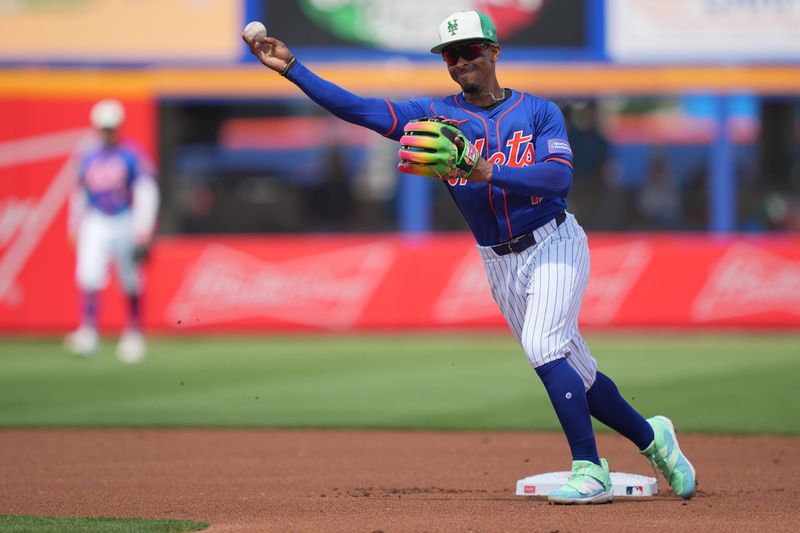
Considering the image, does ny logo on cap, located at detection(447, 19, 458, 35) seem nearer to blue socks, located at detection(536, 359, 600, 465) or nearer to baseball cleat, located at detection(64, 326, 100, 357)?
blue socks, located at detection(536, 359, 600, 465)

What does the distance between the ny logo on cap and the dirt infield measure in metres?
2.00

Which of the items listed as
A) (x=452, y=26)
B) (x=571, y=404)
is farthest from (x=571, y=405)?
(x=452, y=26)

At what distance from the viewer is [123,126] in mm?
16234

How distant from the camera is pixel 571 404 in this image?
5734 millimetres

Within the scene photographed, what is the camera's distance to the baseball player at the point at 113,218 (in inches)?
527

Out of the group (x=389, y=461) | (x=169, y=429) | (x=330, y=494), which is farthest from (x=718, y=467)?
(x=169, y=429)

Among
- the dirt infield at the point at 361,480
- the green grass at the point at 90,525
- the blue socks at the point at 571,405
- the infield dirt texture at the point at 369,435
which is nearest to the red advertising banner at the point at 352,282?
the infield dirt texture at the point at 369,435

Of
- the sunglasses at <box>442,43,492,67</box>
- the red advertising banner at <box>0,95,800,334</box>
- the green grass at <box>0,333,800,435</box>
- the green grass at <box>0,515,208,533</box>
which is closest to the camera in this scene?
the green grass at <box>0,515,208,533</box>

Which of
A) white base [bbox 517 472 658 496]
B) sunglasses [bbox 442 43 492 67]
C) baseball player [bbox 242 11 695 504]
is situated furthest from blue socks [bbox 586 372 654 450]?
sunglasses [bbox 442 43 492 67]

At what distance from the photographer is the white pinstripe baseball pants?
18.9ft

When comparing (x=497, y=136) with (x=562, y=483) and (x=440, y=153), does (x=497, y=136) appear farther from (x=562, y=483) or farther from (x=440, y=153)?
(x=562, y=483)

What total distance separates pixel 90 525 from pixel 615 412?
2314 mm

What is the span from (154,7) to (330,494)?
1099cm

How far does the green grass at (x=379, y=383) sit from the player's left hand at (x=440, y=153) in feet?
12.1
